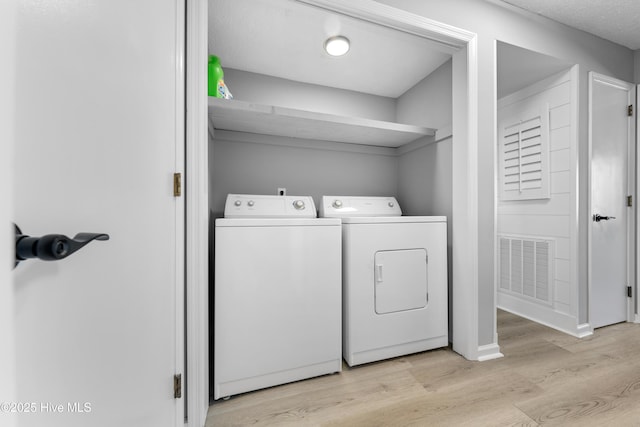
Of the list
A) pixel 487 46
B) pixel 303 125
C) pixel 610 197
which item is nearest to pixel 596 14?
pixel 487 46

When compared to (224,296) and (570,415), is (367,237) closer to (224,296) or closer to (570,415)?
(224,296)

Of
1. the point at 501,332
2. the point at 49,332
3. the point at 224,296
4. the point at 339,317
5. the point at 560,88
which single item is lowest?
the point at 501,332

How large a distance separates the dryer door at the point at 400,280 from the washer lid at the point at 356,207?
1.53ft

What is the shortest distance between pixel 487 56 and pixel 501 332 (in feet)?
6.63

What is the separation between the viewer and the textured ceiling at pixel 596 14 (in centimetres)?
176

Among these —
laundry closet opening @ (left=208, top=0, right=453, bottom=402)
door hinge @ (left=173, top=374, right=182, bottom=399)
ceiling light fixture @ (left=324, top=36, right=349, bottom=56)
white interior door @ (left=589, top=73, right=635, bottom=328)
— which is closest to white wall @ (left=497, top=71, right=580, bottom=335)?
white interior door @ (left=589, top=73, right=635, bottom=328)

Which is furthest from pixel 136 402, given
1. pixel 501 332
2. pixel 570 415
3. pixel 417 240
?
pixel 501 332

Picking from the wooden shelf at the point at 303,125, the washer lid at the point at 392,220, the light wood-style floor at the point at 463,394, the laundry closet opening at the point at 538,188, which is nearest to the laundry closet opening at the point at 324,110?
the wooden shelf at the point at 303,125

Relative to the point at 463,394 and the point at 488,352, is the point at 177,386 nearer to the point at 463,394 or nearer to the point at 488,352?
the point at 463,394

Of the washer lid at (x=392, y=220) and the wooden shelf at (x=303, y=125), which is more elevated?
the wooden shelf at (x=303, y=125)

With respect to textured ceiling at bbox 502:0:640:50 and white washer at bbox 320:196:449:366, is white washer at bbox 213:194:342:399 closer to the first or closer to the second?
white washer at bbox 320:196:449:366

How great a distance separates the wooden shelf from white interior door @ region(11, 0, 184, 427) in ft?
1.97

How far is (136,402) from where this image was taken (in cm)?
73

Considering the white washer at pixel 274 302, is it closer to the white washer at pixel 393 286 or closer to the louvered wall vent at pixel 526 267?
the white washer at pixel 393 286
